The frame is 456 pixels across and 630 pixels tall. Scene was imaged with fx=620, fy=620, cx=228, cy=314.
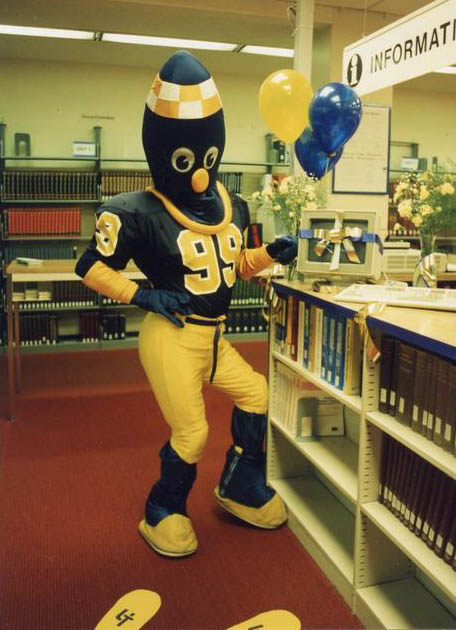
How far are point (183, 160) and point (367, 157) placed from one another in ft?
9.21

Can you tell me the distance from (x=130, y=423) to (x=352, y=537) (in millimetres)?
1870

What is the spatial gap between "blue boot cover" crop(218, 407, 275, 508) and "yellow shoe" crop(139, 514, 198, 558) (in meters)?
0.27

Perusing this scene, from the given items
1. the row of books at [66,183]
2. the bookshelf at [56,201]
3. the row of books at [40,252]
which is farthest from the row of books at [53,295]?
the row of books at [66,183]

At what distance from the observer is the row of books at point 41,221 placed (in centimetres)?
591

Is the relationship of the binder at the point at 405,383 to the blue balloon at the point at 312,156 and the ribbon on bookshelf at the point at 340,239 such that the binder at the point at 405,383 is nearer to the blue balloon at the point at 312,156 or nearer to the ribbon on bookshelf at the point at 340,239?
the ribbon on bookshelf at the point at 340,239

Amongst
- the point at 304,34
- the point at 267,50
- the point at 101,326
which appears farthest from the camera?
the point at 101,326

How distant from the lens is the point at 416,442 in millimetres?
1706

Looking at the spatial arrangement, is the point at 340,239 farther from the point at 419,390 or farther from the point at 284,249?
the point at 419,390

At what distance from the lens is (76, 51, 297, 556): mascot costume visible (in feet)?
7.25

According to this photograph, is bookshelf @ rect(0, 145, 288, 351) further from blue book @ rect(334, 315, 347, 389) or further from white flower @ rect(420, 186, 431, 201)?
blue book @ rect(334, 315, 347, 389)

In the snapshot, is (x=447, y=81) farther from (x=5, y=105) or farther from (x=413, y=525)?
(x=413, y=525)

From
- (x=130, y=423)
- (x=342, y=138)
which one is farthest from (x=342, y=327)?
(x=130, y=423)

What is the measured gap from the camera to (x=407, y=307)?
1998 millimetres

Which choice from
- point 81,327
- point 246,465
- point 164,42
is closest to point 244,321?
point 81,327
